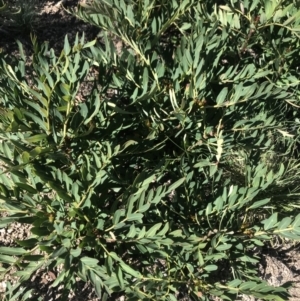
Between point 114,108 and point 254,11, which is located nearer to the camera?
point 114,108

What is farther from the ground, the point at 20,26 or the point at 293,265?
the point at 20,26

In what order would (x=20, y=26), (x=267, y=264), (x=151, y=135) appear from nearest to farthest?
(x=151, y=135) < (x=267, y=264) < (x=20, y=26)

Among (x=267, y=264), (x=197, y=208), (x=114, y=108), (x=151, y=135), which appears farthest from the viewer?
(x=267, y=264)

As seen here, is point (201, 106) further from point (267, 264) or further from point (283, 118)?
point (267, 264)

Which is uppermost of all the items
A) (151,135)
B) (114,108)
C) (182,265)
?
(114,108)

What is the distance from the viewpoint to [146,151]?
126 cm

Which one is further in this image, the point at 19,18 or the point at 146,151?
the point at 19,18

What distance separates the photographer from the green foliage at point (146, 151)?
3.58 feet

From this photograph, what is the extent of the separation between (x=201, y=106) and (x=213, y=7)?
574 mm

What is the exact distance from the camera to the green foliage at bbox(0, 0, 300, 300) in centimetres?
109

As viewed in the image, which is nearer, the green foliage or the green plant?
the green foliage

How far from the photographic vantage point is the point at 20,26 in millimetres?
2068

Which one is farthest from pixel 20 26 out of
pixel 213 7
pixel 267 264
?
pixel 267 264

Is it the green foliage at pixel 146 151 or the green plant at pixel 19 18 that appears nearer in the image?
the green foliage at pixel 146 151
